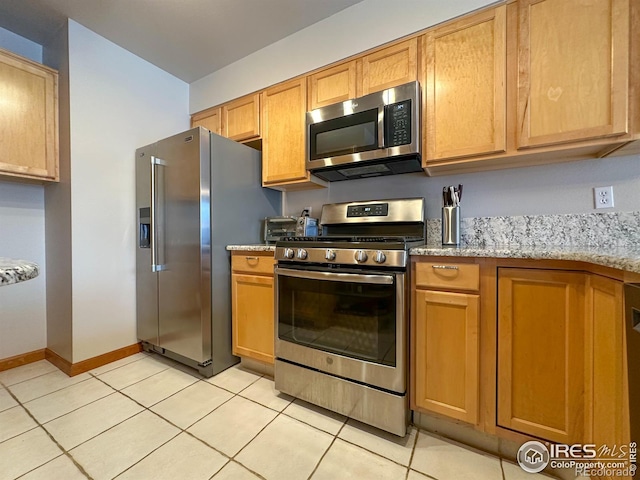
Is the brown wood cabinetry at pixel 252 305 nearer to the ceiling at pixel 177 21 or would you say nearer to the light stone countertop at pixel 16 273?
the light stone countertop at pixel 16 273

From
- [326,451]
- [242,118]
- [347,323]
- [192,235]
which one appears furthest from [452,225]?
A: [242,118]

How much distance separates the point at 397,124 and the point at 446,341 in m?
1.22

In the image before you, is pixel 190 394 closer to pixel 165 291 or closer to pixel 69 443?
pixel 69 443

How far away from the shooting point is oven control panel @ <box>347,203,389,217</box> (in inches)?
74.7

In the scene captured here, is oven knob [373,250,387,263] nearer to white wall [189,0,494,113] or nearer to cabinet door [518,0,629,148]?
cabinet door [518,0,629,148]

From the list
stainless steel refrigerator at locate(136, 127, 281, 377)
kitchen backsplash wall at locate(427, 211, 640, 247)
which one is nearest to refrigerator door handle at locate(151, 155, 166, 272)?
stainless steel refrigerator at locate(136, 127, 281, 377)

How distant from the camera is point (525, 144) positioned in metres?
1.38

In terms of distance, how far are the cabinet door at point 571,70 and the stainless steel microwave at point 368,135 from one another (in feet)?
1.74

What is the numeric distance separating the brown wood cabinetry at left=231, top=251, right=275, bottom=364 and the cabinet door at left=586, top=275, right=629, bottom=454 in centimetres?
155

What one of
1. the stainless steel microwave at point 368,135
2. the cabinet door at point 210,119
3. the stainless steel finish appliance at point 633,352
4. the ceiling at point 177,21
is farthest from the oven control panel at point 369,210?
the cabinet door at point 210,119

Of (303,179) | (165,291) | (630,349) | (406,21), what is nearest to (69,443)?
(165,291)

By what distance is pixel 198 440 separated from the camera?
131 cm

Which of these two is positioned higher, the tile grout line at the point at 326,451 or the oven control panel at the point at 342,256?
the oven control panel at the point at 342,256

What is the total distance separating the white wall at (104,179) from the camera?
6.49 feet
